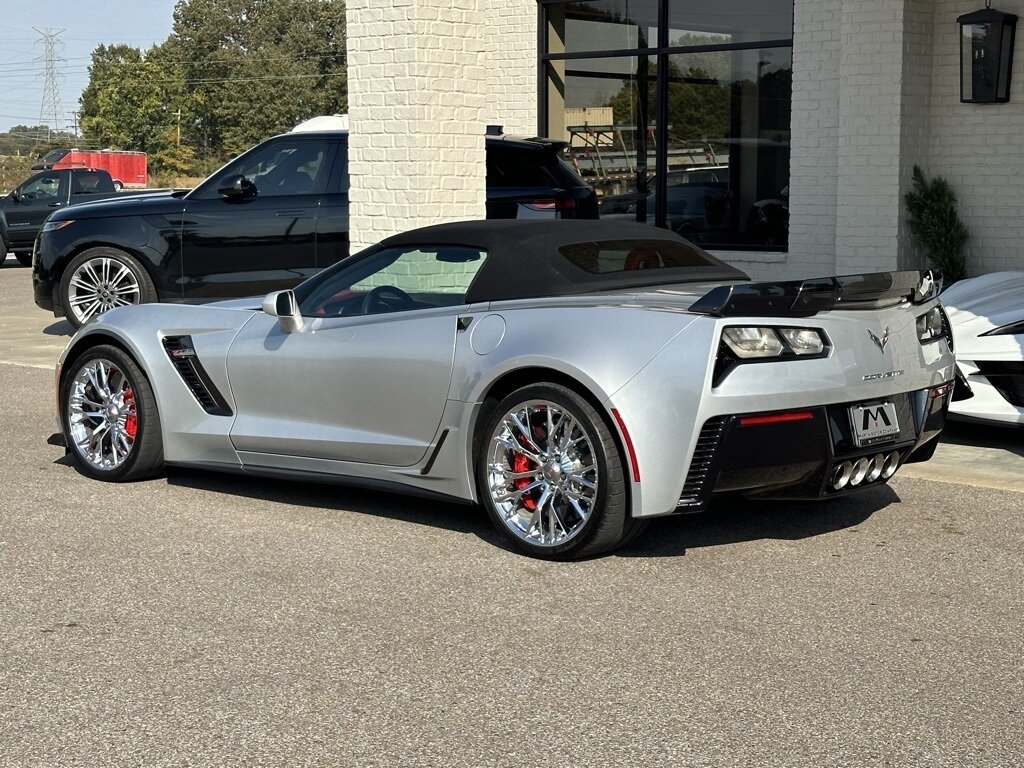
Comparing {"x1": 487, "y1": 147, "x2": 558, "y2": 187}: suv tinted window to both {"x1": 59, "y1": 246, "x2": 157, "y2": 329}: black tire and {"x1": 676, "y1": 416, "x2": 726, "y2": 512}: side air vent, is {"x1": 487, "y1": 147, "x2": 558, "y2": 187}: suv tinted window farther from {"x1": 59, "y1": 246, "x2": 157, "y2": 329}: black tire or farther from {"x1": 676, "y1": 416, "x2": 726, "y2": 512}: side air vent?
{"x1": 676, "y1": 416, "x2": 726, "y2": 512}: side air vent

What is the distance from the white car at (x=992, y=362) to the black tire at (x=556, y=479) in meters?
2.86

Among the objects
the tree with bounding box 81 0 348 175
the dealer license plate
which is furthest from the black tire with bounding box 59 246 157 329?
the tree with bounding box 81 0 348 175

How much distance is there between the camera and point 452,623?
192 inches

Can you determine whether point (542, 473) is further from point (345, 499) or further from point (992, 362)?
point (992, 362)

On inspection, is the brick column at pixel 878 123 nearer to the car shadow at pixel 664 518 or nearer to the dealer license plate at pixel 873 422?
the car shadow at pixel 664 518

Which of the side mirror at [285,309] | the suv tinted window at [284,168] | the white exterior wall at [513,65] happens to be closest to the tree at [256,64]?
the white exterior wall at [513,65]

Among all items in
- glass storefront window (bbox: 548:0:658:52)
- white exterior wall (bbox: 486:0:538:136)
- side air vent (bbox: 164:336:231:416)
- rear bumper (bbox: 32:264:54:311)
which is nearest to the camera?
side air vent (bbox: 164:336:231:416)

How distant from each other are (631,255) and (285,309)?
161 centimetres

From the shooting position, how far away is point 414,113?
10492 mm

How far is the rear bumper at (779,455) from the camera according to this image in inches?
209

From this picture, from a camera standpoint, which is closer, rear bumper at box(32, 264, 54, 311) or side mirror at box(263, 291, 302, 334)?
side mirror at box(263, 291, 302, 334)

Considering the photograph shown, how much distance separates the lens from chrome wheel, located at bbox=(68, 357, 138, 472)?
23.3 ft

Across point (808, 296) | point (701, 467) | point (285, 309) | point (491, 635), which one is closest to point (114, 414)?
point (285, 309)

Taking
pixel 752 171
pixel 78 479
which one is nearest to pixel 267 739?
pixel 78 479
